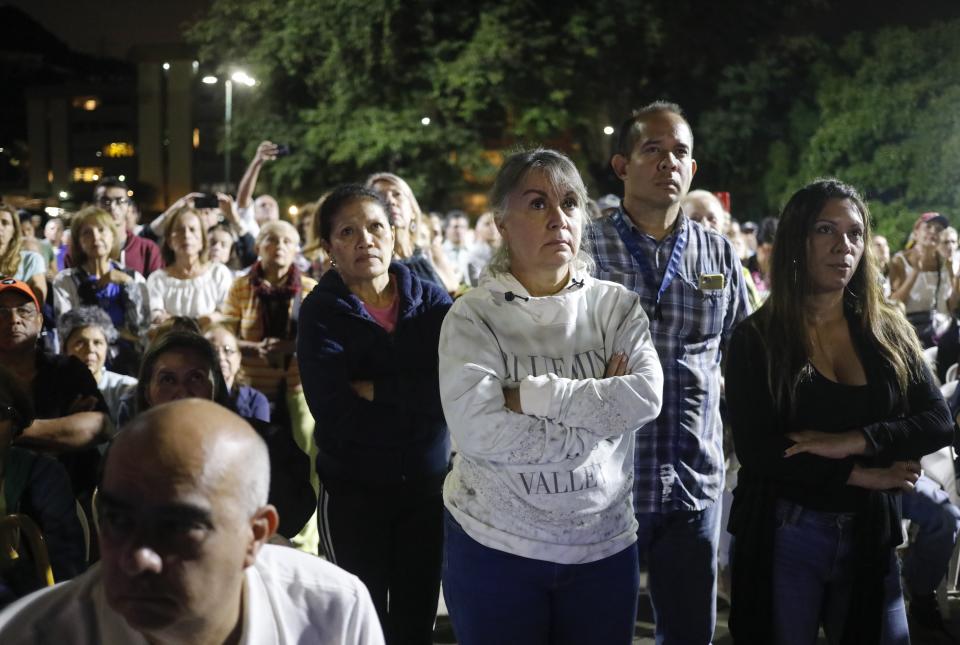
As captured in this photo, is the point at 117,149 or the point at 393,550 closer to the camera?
the point at 393,550

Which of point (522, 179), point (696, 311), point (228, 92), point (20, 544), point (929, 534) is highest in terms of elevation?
point (228, 92)

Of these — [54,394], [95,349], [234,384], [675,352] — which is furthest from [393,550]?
[95,349]

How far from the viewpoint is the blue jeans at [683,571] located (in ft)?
10.8

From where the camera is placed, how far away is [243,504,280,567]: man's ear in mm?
1774

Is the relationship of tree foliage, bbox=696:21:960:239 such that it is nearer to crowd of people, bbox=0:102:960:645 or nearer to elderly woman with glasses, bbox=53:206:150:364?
elderly woman with glasses, bbox=53:206:150:364

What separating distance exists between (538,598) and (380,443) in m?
0.92

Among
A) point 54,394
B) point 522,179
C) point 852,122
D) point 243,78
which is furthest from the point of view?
point 852,122

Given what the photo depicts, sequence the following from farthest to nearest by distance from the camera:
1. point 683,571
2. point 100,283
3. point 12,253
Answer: point 12,253 < point 100,283 < point 683,571

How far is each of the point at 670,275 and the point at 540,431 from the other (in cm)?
106

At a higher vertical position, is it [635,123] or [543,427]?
[635,123]

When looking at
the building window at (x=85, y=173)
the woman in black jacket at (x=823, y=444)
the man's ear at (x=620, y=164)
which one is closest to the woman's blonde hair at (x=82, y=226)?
the man's ear at (x=620, y=164)

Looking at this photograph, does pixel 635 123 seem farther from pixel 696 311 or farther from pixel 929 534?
pixel 929 534

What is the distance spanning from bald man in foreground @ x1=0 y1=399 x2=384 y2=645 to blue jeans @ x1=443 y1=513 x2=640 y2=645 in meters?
0.85

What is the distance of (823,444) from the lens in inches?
118
